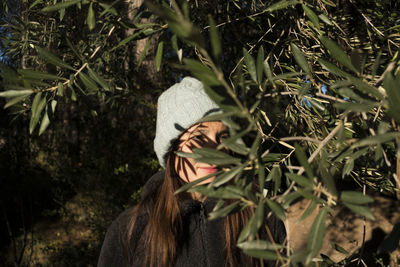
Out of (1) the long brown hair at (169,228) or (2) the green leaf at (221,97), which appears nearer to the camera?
(2) the green leaf at (221,97)

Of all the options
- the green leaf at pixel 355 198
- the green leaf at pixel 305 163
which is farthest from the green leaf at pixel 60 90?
the green leaf at pixel 355 198

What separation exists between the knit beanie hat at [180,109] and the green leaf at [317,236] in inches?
41.7

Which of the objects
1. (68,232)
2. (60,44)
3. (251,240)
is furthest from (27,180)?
(251,240)

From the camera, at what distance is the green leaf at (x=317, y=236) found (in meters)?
0.69

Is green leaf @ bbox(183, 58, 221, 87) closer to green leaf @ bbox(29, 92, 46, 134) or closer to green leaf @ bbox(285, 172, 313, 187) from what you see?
green leaf @ bbox(285, 172, 313, 187)

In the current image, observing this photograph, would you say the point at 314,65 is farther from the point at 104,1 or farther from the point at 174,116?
the point at 104,1

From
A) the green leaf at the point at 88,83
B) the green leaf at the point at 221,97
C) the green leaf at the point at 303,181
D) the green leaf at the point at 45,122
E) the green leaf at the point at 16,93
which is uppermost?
the green leaf at the point at 16,93

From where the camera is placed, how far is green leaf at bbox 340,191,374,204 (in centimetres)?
72

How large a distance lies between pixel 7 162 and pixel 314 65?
17.3ft

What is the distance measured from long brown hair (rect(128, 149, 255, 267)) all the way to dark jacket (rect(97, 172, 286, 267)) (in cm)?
5

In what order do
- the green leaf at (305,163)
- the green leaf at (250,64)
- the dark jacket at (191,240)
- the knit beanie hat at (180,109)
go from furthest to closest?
1. the dark jacket at (191,240)
2. the knit beanie hat at (180,109)
3. the green leaf at (250,64)
4. the green leaf at (305,163)

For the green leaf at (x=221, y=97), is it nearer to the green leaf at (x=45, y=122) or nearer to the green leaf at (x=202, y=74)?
the green leaf at (x=202, y=74)

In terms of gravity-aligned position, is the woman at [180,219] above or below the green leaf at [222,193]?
below

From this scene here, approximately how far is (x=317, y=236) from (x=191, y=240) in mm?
1319
